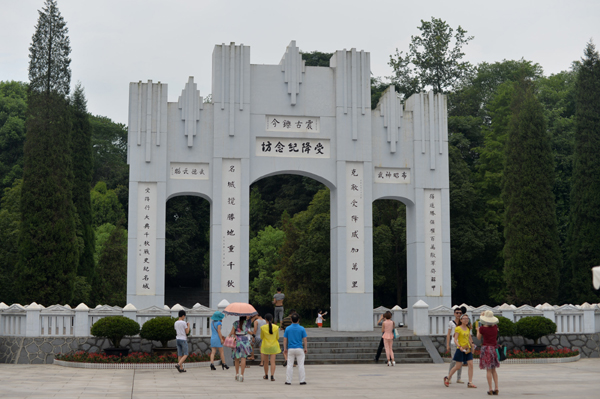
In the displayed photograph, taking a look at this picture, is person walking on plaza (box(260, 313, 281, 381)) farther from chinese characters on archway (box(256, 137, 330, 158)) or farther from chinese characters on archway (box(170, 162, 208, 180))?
chinese characters on archway (box(256, 137, 330, 158))

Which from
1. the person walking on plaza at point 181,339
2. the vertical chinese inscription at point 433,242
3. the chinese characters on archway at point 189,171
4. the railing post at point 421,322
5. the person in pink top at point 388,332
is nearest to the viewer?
the person walking on plaza at point 181,339

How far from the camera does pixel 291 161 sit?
1906 cm

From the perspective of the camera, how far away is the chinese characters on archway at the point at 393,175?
1962cm

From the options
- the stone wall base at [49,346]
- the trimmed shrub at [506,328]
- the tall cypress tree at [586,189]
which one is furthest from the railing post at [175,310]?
the tall cypress tree at [586,189]

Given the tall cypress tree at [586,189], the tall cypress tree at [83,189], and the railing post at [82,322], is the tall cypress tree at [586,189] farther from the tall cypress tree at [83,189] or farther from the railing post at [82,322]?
the tall cypress tree at [83,189]

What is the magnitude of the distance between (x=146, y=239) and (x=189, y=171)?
2.13 metres

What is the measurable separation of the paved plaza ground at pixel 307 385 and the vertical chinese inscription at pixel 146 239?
12.7 ft

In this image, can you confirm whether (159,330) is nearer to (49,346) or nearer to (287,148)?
(49,346)

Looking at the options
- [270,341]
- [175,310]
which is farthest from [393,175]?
[270,341]

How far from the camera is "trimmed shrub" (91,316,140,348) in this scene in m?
14.8

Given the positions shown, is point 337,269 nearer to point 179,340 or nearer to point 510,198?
point 179,340

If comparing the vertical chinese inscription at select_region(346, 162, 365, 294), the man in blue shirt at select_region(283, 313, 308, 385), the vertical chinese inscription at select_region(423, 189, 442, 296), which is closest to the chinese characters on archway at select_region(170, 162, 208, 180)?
the vertical chinese inscription at select_region(346, 162, 365, 294)

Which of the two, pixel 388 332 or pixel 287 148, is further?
pixel 287 148

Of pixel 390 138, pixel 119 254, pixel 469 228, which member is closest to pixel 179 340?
pixel 390 138
